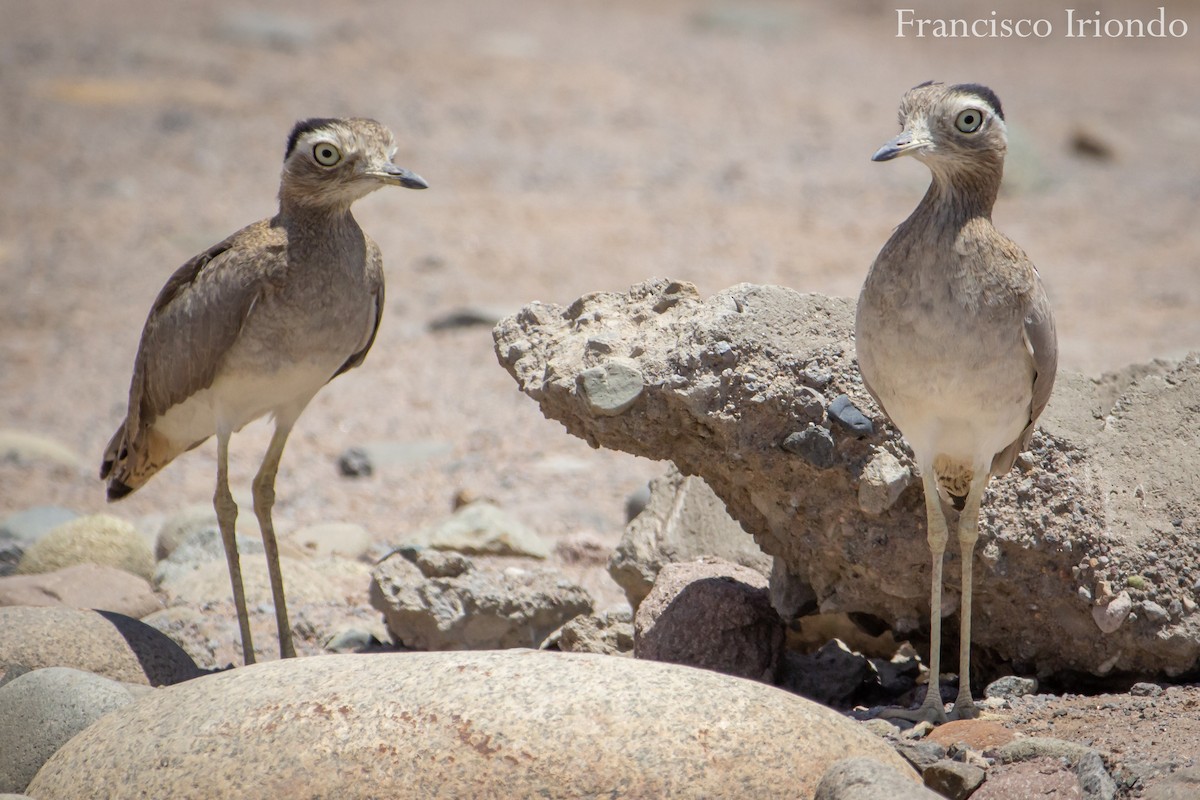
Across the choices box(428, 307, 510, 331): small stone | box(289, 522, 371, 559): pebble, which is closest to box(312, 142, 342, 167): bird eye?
box(289, 522, 371, 559): pebble

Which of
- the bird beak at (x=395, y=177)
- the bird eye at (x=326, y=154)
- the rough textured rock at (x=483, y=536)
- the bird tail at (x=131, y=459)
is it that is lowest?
the rough textured rock at (x=483, y=536)

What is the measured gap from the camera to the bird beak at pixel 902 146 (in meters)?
4.62

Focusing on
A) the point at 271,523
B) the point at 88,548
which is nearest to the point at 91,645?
the point at 271,523

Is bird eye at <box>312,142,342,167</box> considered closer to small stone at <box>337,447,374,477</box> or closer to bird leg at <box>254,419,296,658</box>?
bird leg at <box>254,419,296,658</box>

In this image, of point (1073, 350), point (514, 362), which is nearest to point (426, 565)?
point (514, 362)

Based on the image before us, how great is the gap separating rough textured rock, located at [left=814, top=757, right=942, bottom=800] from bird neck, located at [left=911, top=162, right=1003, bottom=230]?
199cm

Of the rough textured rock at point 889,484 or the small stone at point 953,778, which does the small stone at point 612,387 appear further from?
the small stone at point 953,778

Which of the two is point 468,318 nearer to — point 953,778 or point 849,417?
point 849,417

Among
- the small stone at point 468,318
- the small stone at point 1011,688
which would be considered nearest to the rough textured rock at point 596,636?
the small stone at point 1011,688

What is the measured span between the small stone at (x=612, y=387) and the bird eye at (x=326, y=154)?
1.46m

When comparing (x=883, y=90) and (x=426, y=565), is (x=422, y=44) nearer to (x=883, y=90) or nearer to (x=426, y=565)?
(x=883, y=90)

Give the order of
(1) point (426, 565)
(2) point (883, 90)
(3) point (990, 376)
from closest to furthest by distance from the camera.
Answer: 1. (3) point (990, 376)
2. (1) point (426, 565)
3. (2) point (883, 90)

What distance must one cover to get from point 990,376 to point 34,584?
4.50 m

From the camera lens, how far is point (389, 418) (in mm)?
10320
